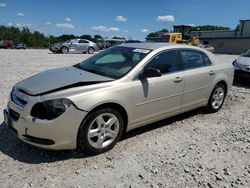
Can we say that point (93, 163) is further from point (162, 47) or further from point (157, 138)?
point (162, 47)

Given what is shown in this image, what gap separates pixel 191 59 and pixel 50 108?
2.92 m

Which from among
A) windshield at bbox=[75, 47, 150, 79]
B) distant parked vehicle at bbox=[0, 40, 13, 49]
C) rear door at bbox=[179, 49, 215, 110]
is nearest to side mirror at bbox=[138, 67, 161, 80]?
windshield at bbox=[75, 47, 150, 79]

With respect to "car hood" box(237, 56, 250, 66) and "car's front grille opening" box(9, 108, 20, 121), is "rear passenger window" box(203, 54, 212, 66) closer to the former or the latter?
"car's front grille opening" box(9, 108, 20, 121)

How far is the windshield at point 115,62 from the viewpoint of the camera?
409cm

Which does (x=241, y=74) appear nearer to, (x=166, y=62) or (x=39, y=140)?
(x=166, y=62)

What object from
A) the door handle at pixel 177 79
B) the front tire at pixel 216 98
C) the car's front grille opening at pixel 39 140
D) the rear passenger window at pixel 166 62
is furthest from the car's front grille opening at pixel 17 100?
the front tire at pixel 216 98

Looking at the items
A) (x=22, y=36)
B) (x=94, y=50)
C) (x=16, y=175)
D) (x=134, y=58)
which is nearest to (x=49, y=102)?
(x=16, y=175)

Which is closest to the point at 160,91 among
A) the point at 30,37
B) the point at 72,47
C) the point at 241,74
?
the point at 241,74

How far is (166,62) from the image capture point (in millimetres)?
4535

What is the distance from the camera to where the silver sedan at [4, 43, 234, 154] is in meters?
3.30

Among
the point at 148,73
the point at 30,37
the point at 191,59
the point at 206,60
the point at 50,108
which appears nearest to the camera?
the point at 50,108

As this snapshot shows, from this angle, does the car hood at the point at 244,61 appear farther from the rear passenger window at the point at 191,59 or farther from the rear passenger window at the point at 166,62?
the rear passenger window at the point at 166,62

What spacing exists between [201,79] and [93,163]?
8.93 feet

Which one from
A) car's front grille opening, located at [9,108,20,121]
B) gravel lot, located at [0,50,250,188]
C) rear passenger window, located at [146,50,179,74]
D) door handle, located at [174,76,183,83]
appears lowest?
gravel lot, located at [0,50,250,188]
